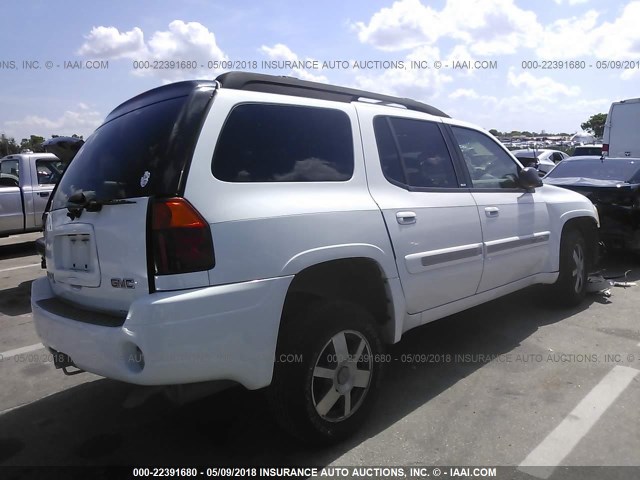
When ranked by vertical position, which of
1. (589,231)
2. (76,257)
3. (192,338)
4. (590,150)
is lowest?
(192,338)

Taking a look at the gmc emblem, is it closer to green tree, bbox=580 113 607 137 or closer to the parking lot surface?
the parking lot surface

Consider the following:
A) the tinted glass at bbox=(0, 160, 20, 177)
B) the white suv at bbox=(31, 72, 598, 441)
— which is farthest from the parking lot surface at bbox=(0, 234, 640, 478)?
the tinted glass at bbox=(0, 160, 20, 177)

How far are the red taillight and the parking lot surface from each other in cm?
117

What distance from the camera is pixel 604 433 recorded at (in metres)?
2.93

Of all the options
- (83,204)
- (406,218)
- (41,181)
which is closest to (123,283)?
(83,204)

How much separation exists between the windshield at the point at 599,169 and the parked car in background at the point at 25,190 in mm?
8720

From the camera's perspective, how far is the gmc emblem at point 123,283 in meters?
2.30

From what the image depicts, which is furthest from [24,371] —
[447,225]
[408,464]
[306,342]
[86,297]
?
[447,225]

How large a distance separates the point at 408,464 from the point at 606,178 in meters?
6.41

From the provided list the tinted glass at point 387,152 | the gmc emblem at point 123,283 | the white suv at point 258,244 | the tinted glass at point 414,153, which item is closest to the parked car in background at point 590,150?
the tinted glass at point 414,153

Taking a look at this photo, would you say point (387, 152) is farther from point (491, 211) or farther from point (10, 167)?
point (10, 167)

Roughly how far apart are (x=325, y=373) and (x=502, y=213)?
217cm

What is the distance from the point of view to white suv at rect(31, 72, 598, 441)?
2.22m

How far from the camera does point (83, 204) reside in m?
2.51
